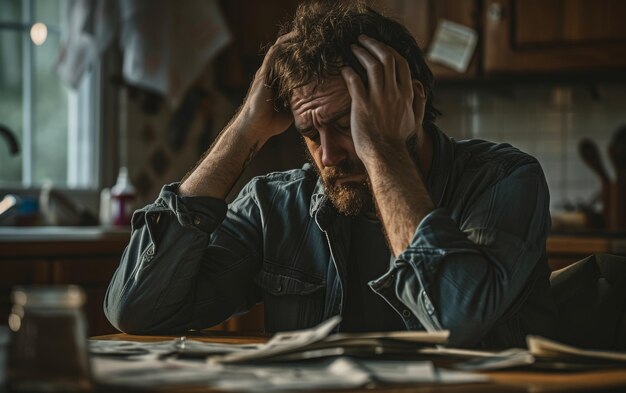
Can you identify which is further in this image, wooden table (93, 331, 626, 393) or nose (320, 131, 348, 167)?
nose (320, 131, 348, 167)

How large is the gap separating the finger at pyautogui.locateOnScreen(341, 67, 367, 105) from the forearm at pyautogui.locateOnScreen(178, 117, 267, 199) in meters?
0.24

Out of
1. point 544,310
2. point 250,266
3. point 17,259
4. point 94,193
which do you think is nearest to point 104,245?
point 17,259

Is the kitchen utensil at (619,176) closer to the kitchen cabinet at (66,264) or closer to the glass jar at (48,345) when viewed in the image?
the kitchen cabinet at (66,264)

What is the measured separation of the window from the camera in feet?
10.6

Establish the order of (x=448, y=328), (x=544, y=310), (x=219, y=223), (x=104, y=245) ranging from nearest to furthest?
(x=448, y=328) → (x=544, y=310) → (x=219, y=223) → (x=104, y=245)

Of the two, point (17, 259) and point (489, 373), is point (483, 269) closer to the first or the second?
point (489, 373)

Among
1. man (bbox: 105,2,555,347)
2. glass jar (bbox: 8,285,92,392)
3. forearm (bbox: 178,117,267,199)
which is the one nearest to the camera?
glass jar (bbox: 8,285,92,392)

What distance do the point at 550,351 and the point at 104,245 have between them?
1926 millimetres

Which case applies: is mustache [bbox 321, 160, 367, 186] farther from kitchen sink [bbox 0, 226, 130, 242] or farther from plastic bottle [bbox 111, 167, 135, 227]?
plastic bottle [bbox 111, 167, 135, 227]

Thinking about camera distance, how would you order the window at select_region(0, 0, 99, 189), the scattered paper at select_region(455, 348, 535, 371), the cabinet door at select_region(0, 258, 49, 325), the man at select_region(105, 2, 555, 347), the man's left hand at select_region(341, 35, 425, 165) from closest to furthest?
the scattered paper at select_region(455, 348, 535, 371) < the man at select_region(105, 2, 555, 347) < the man's left hand at select_region(341, 35, 425, 165) < the cabinet door at select_region(0, 258, 49, 325) < the window at select_region(0, 0, 99, 189)

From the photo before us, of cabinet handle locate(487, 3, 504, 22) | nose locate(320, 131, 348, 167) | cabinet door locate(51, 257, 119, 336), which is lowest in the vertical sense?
cabinet door locate(51, 257, 119, 336)

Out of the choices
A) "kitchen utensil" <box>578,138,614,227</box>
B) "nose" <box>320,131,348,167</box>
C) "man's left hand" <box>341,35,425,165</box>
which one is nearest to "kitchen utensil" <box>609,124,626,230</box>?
"kitchen utensil" <box>578,138,614,227</box>

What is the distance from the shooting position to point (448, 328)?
48.2 inches

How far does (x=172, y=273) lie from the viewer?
1519mm
